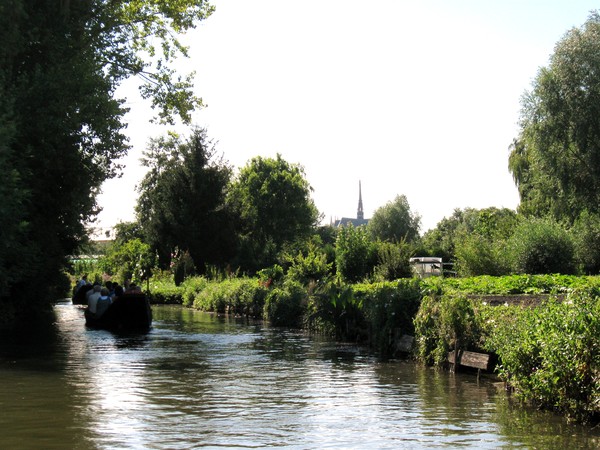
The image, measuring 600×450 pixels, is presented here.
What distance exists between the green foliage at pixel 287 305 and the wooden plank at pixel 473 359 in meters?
12.6

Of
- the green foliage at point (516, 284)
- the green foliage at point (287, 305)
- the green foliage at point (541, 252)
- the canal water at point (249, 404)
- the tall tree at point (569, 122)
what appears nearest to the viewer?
the canal water at point (249, 404)

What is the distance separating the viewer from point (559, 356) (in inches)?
383

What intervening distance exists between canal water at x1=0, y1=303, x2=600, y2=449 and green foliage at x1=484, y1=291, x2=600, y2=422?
32cm

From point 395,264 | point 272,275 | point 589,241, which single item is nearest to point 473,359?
point 395,264

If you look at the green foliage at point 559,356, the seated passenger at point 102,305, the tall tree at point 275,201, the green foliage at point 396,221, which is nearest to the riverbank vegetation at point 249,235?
the green foliage at point 559,356

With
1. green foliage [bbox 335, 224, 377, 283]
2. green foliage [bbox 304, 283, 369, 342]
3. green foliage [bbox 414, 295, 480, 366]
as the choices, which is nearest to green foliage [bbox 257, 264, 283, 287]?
green foliage [bbox 335, 224, 377, 283]

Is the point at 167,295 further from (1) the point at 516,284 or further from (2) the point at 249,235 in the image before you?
(1) the point at 516,284

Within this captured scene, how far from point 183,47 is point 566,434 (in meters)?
24.5

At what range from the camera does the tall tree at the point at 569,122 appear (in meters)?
39.7

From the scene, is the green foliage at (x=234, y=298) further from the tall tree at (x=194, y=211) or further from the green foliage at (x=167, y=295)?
the tall tree at (x=194, y=211)

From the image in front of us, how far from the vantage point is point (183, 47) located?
30.4 m

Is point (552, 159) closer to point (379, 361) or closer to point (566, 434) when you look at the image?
point (379, 361)

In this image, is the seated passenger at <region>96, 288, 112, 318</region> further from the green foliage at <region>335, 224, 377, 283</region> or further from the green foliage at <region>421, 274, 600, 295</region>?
the green foliage at <region>335, 224, 377, 283</region>

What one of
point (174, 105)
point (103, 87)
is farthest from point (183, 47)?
point (103, 87)
